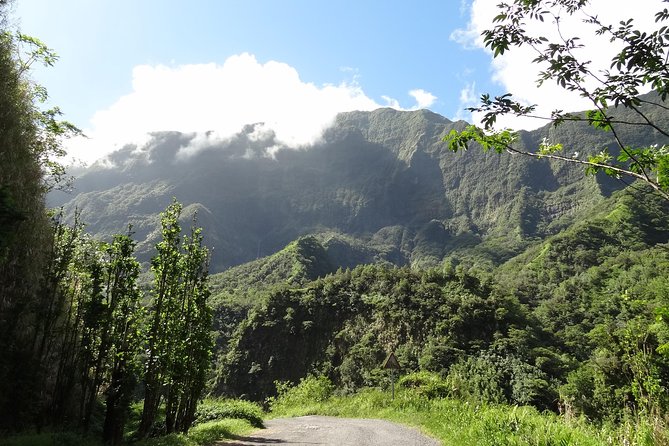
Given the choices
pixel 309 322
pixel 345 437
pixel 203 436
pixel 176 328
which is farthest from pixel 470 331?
pixel 203 436

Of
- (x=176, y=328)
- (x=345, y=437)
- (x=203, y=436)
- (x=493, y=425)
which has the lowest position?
(x=203, y=436)

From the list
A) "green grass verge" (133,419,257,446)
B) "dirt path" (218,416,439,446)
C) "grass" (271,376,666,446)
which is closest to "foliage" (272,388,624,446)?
"grass" (271,376,666,446)

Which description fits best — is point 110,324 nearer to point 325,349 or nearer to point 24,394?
point 24,394

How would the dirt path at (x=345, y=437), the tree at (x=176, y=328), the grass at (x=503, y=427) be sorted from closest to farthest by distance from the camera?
the grass at (x=503, y=427), the dirt path at (x=345, y=437), the tree at (x=176, y=328)

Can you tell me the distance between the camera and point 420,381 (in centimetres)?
3344

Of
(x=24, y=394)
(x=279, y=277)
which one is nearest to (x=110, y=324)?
(x=24, y=394)

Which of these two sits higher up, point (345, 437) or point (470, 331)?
point (470, 331)

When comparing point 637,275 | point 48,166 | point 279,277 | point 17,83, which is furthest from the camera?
point 279,277

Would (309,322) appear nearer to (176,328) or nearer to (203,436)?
(176,328)

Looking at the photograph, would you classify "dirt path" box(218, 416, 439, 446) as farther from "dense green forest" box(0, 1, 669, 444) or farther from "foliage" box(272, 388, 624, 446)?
"dense green forest" box(0, 1, 669, 444)

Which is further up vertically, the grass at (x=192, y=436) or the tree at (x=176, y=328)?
the tree at (x=176, y=328)

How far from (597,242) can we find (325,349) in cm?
8522

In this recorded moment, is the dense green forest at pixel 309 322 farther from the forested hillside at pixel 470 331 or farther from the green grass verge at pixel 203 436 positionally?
the green grass verge at pixel 203 436

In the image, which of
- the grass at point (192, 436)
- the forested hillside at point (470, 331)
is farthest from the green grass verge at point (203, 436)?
the forested hillside at point (470, 331)
